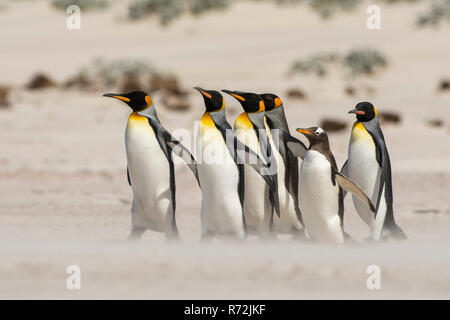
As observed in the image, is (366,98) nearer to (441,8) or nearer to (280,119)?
(441,8)

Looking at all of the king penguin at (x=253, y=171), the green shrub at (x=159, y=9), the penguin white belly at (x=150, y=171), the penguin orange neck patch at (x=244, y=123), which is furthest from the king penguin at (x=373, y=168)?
the green shrub at (x=159, y=9)

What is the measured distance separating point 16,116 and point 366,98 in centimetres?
594

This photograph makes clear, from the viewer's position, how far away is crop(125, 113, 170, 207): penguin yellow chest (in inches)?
256

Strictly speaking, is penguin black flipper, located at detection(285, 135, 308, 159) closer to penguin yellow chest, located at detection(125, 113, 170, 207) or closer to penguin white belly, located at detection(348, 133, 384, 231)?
penguin white belly, located at detection(348, 133, 384, 231)

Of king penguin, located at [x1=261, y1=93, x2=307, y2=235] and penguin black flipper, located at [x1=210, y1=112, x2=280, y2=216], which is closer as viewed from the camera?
penguin black flipper, located at [x1=210, y1=112, x2=280, y2=216]

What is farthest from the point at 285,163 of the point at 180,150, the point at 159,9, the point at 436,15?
the point at 159,9

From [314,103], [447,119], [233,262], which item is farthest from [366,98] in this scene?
[233,262]

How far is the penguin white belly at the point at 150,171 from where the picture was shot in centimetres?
650

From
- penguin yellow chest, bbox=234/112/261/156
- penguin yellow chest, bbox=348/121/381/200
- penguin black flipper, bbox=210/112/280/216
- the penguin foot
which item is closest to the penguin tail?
penguin yellow chest, bbox=348/121/381/200

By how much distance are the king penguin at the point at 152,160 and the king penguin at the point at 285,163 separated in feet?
2.14

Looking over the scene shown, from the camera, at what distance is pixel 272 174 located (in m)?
6.53

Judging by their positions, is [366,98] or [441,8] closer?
[366,98]

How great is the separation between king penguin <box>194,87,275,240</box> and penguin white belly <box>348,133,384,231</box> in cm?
74

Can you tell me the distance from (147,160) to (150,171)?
0.08 m
